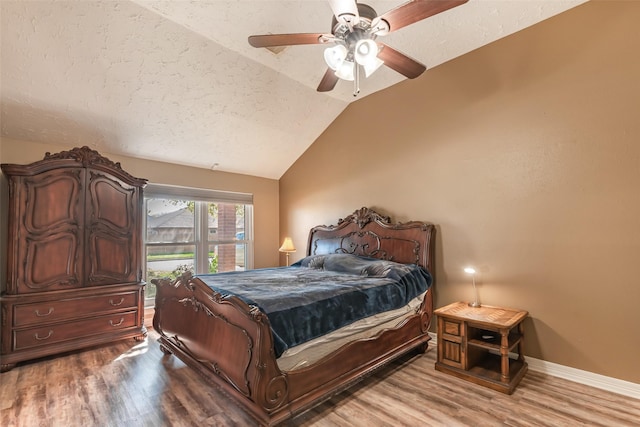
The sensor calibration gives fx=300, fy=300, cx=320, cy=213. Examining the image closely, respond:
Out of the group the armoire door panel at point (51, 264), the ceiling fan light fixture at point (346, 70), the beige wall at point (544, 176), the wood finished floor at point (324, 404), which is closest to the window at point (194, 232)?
the armoire door panel at point (51, 264)

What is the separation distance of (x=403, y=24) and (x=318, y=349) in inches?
87.8

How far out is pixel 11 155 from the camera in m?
3.23

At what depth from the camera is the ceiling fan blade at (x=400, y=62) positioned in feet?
6.87

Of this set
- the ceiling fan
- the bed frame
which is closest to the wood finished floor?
the bed frame

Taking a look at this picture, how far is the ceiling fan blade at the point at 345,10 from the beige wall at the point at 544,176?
2.01 meters

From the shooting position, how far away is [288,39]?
80.0 inches

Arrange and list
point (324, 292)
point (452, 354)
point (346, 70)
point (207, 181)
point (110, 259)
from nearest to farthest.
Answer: point (346, 70), point (324, 292), point (452, 354), point (110, 259), point (207, 181)

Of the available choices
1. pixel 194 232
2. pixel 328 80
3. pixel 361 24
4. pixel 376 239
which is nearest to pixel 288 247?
pixel 194 232

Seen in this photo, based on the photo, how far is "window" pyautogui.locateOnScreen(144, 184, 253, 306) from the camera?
4359 mm

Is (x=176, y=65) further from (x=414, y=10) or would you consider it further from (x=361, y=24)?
(x=414, y=10)

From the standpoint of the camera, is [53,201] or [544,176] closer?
[544,176]

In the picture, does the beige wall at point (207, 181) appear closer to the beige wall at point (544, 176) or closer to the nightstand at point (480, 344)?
the beige wall at point (544, 176)

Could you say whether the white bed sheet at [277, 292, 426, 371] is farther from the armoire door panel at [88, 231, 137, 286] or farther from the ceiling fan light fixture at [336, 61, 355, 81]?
the armoire door panel at [88, 231, 137, 286]

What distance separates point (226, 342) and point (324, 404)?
34.3 inches
